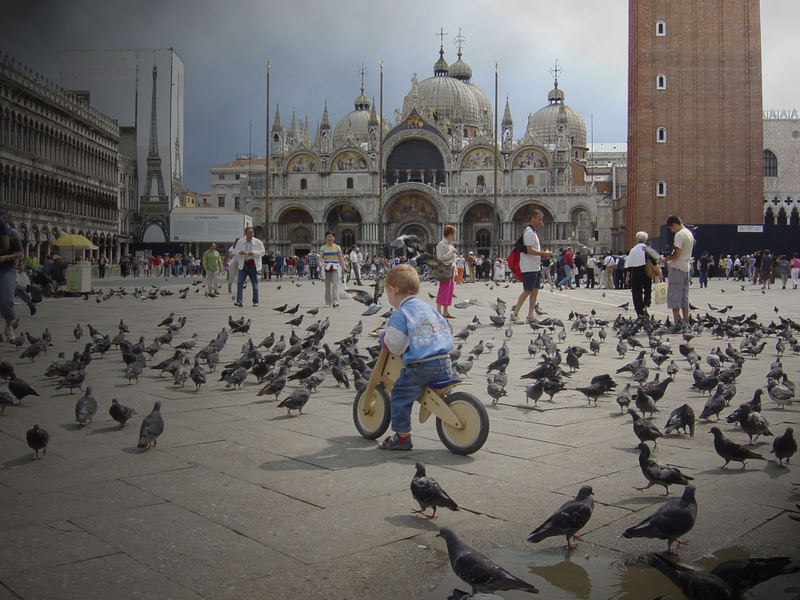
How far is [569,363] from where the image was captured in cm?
672

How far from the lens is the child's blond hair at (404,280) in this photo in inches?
162

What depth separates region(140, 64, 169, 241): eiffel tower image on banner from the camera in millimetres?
43719

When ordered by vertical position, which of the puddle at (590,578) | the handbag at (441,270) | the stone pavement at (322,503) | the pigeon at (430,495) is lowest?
the puddle at (590,578)

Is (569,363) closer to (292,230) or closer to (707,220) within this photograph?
(707,220)

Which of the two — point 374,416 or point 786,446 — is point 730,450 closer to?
point 786,446

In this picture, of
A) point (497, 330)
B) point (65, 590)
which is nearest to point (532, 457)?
point (65, 590)

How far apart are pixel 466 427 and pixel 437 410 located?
17 cm

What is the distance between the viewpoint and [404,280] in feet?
13.5

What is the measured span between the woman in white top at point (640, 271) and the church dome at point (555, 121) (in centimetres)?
5780

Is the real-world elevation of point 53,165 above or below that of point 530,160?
below

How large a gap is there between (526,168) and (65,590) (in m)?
56.8

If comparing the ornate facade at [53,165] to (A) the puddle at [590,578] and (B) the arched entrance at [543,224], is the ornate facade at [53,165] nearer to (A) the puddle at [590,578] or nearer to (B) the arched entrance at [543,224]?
(A) the puddle at [590,578]

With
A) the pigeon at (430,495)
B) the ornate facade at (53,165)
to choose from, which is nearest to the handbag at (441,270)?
the ornate facade at (53,165)

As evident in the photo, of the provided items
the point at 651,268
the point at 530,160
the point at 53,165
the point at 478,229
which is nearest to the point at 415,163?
the point at 478,229
